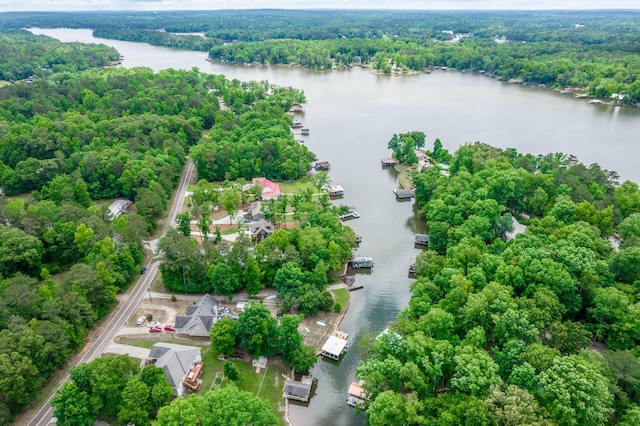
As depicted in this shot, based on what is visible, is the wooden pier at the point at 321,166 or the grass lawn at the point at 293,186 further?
the wooden pier at the point at 321,166

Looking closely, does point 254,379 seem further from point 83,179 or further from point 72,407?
point 83,179

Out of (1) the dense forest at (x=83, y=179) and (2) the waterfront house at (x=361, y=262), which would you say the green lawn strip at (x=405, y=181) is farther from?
(2) the waterfront house at (x=361, y=262)

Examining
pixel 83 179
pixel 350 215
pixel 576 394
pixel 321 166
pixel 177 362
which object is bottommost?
pixel 350 215

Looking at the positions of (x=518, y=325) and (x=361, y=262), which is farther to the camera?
(x=361, y=262)

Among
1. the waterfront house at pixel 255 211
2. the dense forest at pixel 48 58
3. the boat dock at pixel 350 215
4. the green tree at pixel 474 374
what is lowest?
the boat dock at pixel 350 215

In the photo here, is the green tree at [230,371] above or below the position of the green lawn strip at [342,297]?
above

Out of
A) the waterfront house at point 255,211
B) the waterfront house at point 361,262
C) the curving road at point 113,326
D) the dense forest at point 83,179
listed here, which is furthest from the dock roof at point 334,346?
the waterfront house at point 255,211

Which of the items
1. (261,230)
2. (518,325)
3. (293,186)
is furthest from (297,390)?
(293,186)
